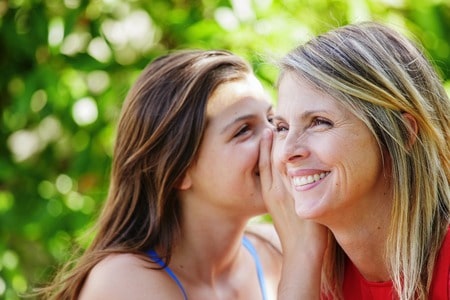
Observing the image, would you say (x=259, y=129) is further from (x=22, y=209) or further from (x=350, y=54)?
(x=22, y=209)

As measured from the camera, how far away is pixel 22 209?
4348 millimetres

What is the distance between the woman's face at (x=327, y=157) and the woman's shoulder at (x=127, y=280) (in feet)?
2.23

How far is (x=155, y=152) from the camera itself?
3412 millimetres

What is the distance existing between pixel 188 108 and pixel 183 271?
573 millimetres

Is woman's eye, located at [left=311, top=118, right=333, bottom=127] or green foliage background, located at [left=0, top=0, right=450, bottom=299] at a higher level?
woman's eye, located at [left=311, top=118, right=333, bottom=127]

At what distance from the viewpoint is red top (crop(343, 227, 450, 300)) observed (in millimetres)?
2705

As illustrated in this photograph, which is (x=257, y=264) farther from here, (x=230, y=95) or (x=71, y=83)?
(x=71, y=83)

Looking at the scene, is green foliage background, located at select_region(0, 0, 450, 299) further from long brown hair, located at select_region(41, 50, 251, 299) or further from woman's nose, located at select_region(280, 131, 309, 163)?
woman's nose, located at select_region(280, 131, 309, 163)

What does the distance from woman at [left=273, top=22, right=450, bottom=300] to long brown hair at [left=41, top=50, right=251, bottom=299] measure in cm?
58

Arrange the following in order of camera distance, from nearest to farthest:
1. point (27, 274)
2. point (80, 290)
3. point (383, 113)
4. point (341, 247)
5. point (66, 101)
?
point (383, 113), point (341, 247), point (80, 290), point (66, 101), point (27, 274)

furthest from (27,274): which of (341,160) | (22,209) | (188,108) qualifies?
(341,160)

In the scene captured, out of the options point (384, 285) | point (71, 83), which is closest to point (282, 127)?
point (384, 285)

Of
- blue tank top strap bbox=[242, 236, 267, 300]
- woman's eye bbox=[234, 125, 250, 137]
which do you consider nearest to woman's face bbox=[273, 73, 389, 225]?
woman's eye bbox=[234, 125, 250, 137]

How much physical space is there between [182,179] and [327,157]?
86 cm
